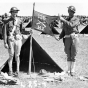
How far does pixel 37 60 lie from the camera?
11.8 metres

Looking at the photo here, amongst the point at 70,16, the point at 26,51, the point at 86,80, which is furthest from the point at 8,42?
the point at 86,80

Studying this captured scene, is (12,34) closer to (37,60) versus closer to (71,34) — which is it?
(71,34)

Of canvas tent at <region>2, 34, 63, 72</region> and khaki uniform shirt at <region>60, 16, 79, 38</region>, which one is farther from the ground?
khaki uniform shirt at <region>60, 16, 79, 38</region>

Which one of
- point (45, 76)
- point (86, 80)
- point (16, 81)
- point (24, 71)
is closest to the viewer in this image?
point (16, 81)

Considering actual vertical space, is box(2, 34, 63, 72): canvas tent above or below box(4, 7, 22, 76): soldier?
below

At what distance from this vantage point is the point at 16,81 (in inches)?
358

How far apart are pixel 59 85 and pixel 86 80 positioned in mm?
1405

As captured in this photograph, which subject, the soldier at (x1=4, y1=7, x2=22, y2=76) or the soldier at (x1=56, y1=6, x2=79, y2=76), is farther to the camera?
the soldier at (x1=56, y1=6, x2=79, y2=76)

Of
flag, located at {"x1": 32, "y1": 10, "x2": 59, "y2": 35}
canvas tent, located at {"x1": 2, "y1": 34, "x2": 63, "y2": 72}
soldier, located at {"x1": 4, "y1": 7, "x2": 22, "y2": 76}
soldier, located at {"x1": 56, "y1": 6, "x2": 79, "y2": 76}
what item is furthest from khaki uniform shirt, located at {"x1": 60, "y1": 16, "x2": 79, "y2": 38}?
soldier, located at {"x1": 4, "y1": 7, "x2": 22, "y2": 76}

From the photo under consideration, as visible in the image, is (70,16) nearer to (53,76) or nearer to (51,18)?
(51,18)

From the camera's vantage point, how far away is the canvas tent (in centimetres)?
1136

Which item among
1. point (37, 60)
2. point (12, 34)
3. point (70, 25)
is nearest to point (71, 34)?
point (70, 25)

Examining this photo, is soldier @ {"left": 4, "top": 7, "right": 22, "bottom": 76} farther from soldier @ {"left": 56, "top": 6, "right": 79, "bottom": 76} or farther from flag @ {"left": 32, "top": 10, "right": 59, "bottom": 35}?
soldier @ {"left": 56, "top": 6, "right": 79, "bottom": 76}

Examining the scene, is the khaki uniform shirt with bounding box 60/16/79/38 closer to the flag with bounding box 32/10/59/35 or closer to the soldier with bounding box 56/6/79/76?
the soldier with bounding box 56/6/79/76
